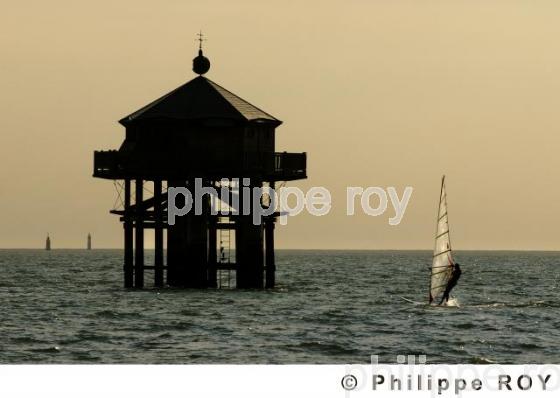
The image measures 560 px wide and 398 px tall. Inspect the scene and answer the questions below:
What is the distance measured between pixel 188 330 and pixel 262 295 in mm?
13905

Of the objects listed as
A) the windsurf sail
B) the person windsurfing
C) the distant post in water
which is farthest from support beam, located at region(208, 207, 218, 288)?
the person windsurfing

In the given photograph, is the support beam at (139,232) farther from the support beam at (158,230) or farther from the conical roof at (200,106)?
the conical roof at (200,106)

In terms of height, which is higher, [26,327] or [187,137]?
[187,137]

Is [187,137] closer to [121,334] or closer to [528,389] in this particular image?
[121,334]

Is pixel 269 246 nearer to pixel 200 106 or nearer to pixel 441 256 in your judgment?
pixel 200 106

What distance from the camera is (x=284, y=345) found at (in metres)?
43.7

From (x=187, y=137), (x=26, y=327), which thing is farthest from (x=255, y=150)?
(x=26, y=327)

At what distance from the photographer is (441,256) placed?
6103cm

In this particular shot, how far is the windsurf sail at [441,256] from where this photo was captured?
60.7 metres

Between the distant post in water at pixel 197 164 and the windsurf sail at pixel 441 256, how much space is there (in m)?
5.61

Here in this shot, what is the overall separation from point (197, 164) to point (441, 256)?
10037 mm

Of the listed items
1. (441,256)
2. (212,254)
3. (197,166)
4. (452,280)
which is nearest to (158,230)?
(212,254)

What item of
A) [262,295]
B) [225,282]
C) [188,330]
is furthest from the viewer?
[225,282]

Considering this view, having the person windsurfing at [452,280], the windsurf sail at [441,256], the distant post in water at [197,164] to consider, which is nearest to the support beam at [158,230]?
the distant post in water at [197,164]
